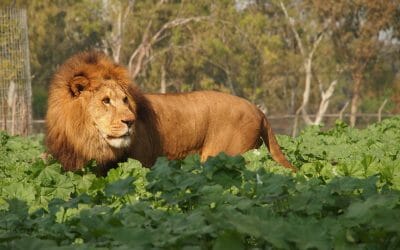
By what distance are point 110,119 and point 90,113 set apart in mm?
252

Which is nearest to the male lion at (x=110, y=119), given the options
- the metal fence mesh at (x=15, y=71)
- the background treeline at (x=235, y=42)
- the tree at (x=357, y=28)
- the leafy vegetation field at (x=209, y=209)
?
the leafy vegetation field at (x=209, y=209)

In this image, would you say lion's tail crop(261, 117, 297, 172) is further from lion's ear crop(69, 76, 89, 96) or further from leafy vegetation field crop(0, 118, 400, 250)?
leafy vegetation field crop(0, 118, 400, 250)

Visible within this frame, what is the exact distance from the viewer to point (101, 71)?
8.66 metres

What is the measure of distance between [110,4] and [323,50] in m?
11.8

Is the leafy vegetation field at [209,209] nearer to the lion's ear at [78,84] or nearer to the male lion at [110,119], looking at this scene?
the male lion at [110,119]

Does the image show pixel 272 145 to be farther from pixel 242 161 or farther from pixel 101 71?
pixel 242 161

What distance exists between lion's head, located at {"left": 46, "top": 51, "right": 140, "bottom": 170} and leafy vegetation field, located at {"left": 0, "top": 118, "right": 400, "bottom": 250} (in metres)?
1.49

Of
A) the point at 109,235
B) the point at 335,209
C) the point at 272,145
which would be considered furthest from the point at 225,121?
the point at 109,235

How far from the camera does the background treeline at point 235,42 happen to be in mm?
47844

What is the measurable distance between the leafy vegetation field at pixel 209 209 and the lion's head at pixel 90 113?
1.49 meters

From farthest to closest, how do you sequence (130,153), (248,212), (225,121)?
(225,121), (130,153), (248,212)

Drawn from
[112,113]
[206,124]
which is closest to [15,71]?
[206,124]

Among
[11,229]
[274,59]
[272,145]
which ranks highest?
[11,229]

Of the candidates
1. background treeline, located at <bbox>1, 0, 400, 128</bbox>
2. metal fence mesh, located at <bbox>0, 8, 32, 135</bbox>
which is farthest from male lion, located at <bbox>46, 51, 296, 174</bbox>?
background treeline, located at <bbox>1, 0, 400, 128</bbox>
